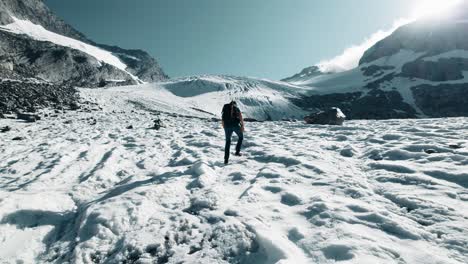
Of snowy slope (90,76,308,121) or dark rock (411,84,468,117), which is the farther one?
dark rock (411,84,468,117)

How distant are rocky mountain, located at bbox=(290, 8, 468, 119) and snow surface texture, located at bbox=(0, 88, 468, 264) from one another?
230ft

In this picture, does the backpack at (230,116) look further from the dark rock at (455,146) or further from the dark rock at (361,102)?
the dark rock at (361,102)

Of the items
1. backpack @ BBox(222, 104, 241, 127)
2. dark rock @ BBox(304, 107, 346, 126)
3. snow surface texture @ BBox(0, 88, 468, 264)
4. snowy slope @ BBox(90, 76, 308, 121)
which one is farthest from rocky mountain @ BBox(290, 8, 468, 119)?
snow surface texture @ BBox(0, 88, 468, 264)

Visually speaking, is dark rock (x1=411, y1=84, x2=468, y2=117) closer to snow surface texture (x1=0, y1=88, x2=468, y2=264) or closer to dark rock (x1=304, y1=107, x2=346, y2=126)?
dark rock (x1=304, y1=107, x2=346, y2=126)

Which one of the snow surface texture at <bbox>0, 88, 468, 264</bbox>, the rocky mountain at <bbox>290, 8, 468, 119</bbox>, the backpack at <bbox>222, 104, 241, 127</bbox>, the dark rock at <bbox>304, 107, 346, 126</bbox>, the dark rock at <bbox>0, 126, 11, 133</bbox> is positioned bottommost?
the snow surface texture at <bbox>0, 88, 468, 264</bbox>

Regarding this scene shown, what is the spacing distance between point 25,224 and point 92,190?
2.14 meters

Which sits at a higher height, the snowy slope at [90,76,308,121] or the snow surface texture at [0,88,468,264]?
the snowy slope at [90,76,308,121]

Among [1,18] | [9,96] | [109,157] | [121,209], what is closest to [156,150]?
[109,157]

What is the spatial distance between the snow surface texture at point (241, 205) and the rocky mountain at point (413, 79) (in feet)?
230

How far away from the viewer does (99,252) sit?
542 centimetres

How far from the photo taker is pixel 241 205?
6895mm

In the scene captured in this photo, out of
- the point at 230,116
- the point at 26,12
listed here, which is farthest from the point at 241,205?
the point at 26,12

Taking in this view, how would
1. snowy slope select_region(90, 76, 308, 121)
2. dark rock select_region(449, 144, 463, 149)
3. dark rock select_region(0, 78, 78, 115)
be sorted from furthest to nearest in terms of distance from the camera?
snowy slope select_region(90, 76, 308, 121) < dark rock select_region(0, 78, 78, 115) < dark rock select_region(449, 144, 463, 149)

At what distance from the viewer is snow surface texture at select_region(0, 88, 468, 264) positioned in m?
5.21
